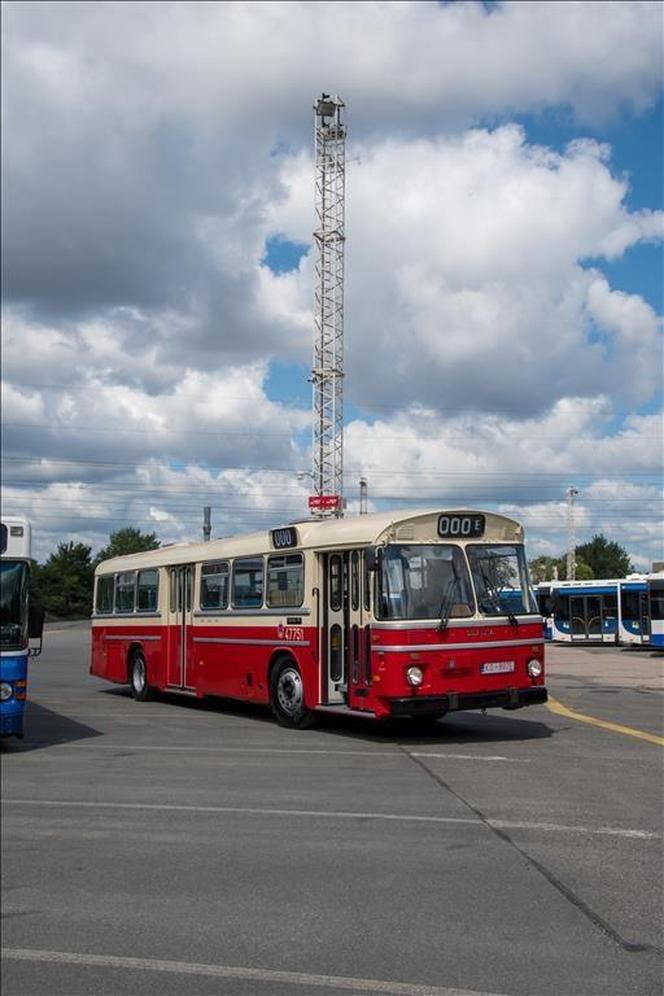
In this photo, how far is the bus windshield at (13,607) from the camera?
11.3m

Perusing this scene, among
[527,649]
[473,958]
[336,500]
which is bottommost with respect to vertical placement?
[473,958]

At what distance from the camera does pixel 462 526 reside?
1339cm

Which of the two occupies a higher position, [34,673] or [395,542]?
[395,542]

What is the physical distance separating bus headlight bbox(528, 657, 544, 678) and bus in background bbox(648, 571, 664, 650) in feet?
86.3

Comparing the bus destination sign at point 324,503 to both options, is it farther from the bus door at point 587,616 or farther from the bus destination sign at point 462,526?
the bus destination sign at point 462,526

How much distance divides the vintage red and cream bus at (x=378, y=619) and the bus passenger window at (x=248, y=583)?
21 mm

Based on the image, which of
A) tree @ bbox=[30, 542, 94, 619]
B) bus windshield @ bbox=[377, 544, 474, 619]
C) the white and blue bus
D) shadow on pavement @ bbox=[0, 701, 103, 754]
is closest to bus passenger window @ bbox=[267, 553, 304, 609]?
bus windshield @ bbox=[377, 544, 474, 619]

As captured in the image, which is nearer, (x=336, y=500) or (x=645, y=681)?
(x=645, y=681)

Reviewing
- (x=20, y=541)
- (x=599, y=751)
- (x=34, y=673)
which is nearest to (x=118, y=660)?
(x=34, y=673)

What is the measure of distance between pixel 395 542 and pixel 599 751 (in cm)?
347

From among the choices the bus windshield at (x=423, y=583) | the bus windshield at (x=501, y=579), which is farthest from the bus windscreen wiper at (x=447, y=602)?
the bus windshield at (x=501, y=579)

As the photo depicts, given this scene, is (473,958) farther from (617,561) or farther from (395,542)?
(617,561)

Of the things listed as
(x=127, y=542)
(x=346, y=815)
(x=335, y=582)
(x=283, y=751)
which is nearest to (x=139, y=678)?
(x=335, y=582)

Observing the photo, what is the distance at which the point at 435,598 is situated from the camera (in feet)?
42.4
